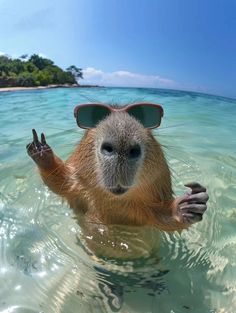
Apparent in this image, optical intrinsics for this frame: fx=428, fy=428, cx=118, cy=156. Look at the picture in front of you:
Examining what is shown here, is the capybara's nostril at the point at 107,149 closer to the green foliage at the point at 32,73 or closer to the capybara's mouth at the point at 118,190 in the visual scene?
the capybara's mouth at the point at 118,190

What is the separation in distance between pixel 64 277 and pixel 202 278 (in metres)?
1.08

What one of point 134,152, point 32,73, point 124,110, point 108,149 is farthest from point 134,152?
point 32,73

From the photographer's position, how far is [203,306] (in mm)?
3008

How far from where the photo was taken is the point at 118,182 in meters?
2.49

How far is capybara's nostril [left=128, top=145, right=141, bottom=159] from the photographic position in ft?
7.81

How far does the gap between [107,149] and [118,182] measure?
8.3 inches

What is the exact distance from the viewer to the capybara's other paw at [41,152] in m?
3.43

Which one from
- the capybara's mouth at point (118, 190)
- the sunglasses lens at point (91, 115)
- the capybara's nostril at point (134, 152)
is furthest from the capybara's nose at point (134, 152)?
the sunglasses lens at point (91, 115)

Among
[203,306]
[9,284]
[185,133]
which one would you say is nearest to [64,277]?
[9,284]

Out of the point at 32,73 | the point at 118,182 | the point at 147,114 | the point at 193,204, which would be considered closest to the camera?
the point at 118,182

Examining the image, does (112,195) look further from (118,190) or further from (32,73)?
(32,73)

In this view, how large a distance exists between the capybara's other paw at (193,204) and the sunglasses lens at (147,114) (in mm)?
512

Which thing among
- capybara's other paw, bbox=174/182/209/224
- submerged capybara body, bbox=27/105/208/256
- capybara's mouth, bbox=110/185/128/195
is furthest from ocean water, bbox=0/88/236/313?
capybara's mouth, bbox=110/185/128/195

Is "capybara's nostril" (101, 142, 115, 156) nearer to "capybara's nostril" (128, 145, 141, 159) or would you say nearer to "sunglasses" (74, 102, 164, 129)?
"capybara's nostril" (128, 145, 141, 159)
